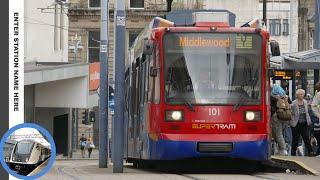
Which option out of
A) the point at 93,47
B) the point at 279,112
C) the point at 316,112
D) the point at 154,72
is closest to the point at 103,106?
the point at 279,112

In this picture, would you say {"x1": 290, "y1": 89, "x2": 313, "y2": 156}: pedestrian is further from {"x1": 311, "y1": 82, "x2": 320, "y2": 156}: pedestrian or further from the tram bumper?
the tram bumper

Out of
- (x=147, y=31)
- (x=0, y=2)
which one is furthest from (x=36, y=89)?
(x=0, y=2)

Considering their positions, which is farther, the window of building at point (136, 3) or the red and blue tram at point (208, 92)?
the window of building at point (136, 3)

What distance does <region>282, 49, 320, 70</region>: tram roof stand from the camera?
2181cm

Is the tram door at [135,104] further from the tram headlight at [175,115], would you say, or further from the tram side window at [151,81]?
the tram headlight at [175,115]

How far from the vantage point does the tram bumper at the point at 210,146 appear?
16.4 metres

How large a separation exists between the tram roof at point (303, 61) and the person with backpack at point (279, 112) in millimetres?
1838

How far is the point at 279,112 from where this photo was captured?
19.9 m

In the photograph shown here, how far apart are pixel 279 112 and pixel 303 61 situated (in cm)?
247

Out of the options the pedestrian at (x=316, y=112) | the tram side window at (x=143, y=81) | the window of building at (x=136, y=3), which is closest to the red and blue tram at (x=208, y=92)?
the tram side window at (x=143, y=81)

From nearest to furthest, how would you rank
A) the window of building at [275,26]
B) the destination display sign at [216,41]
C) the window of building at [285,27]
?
the destination display sign at [216,41], the window of building at [285,27], the window of building at [275,26]

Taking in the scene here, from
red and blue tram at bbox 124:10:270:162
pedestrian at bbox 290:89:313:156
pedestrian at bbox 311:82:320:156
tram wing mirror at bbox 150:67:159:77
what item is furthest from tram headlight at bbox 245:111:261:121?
pedestrian at bbox 290:89:313:156

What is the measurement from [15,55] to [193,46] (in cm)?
830

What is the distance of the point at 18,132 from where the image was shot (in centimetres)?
702
